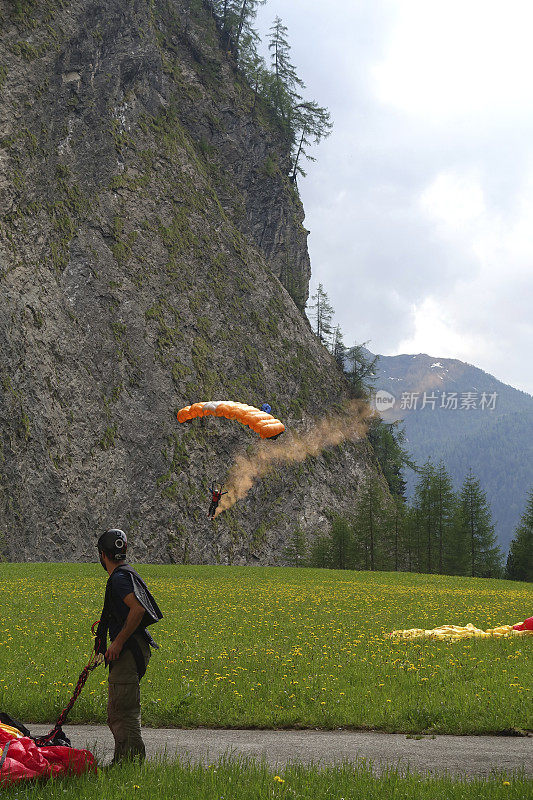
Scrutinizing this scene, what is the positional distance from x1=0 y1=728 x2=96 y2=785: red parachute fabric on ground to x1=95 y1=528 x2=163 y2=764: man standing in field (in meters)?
0.44

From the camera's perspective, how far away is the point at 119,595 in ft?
23.3

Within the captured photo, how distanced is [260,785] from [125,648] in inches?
80.2

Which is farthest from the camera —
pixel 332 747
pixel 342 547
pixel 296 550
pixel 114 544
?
pixel 342 547

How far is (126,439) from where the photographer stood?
51.8m

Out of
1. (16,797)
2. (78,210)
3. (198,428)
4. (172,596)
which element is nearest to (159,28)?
(78,210)

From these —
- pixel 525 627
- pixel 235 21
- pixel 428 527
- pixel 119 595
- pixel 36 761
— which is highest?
pixel 235 21

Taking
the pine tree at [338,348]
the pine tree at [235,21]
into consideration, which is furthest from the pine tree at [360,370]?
the pine tree at [235,21]

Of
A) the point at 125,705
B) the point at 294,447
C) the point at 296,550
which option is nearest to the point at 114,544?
the point at 125,705

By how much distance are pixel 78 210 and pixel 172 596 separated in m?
41.0

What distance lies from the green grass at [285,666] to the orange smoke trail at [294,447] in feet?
119

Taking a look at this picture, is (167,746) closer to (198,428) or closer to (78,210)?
(198,428)

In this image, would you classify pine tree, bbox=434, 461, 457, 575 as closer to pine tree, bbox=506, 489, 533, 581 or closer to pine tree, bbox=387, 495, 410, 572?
pine tree, bbox=387, 495, 410, 572

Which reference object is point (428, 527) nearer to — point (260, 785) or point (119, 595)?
point (260, 785)

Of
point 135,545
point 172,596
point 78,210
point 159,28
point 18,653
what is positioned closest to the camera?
point 18,653
